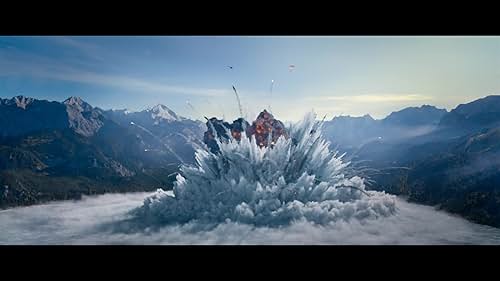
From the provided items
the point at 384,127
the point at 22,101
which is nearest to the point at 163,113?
the point at 22,101

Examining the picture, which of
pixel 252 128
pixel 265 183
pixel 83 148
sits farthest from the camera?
pixel 83 148

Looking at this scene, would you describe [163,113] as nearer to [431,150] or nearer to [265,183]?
[265,183]

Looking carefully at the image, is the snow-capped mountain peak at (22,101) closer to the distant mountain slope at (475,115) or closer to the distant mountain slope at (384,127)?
the distant mountain slope at (384,127)

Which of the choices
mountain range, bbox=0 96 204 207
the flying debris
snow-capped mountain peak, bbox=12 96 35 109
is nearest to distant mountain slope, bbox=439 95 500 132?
the flying debris

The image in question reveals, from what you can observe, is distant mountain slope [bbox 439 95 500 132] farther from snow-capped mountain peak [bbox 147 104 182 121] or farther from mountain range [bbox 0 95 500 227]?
snow-capped mountain peak [bbox 147 104 182 121]

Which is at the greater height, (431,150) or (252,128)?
(252,128)

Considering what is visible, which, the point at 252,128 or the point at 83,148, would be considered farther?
the point at 83,148

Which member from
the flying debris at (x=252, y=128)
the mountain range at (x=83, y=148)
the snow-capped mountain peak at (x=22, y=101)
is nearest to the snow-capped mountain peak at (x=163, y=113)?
the mountain range at (x=83, y=148)
